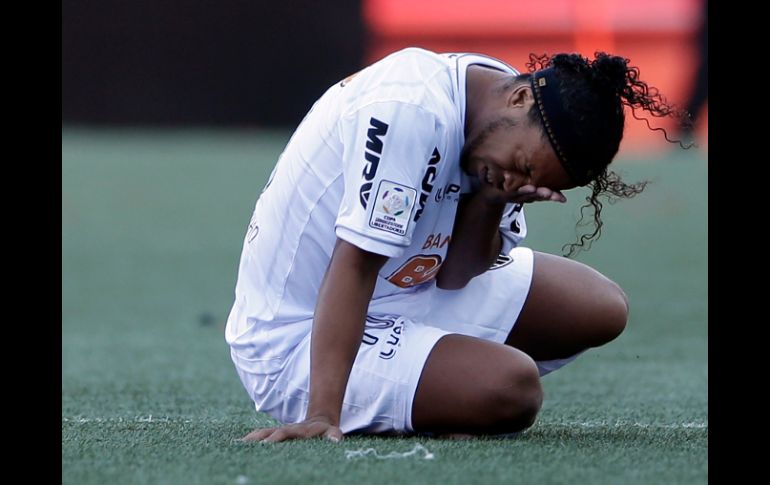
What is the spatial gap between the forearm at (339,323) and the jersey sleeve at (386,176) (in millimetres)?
55

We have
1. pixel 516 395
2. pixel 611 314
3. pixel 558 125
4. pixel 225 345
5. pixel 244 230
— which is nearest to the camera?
pixel 558 125

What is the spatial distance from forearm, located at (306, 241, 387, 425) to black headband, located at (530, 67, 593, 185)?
41cm

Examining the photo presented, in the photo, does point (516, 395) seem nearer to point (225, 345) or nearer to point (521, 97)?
point (521, 97)

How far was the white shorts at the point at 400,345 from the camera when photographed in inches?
102

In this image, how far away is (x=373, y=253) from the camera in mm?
2379

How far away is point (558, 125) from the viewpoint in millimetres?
2338

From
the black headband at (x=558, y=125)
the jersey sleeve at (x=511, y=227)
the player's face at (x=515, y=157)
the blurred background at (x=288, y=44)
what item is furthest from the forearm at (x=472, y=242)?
the blurred background at (x=288, y=44)

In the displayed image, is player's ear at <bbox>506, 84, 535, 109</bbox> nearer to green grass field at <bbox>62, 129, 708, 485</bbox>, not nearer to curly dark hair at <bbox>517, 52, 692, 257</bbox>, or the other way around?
curly dark hair at <bbox>517, 52, 692, 257</bbox>

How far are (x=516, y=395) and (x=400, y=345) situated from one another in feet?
0.91

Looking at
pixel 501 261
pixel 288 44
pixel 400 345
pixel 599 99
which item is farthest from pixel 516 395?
pixel 288 44

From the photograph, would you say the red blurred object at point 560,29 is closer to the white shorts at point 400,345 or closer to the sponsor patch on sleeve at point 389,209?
the white shorts at point 400,345

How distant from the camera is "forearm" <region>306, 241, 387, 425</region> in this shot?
7.87 feet
